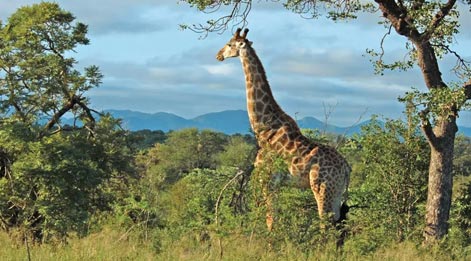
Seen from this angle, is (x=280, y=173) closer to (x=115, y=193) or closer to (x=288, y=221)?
(x=288, y=221)

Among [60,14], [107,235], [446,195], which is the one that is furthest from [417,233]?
[60,14]

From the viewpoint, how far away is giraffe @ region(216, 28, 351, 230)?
11.6 meters

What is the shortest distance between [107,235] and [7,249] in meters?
1.33

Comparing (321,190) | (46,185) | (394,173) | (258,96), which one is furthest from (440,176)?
(46,185)

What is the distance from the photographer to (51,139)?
1427cm

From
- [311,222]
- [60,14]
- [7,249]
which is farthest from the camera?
[60,14]

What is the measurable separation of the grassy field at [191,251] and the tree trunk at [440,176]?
323 centimetres

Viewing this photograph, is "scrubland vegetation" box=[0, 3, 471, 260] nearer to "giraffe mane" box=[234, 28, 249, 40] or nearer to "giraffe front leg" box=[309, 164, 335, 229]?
"giraffe front leg" box=[309, 164, 335, 229]

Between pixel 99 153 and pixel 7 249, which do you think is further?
pixel 99 153

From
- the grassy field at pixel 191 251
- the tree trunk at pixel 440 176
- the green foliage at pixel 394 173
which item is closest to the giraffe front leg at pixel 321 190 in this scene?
the grassy field at pixel 191 251

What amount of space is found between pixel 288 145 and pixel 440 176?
3246mm

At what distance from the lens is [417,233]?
1303 centimetres

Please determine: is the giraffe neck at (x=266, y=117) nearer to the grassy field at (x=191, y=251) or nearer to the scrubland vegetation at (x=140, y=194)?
the scrubland vegetation at (x=140, y=194)

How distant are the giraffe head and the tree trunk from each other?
3.78 m
